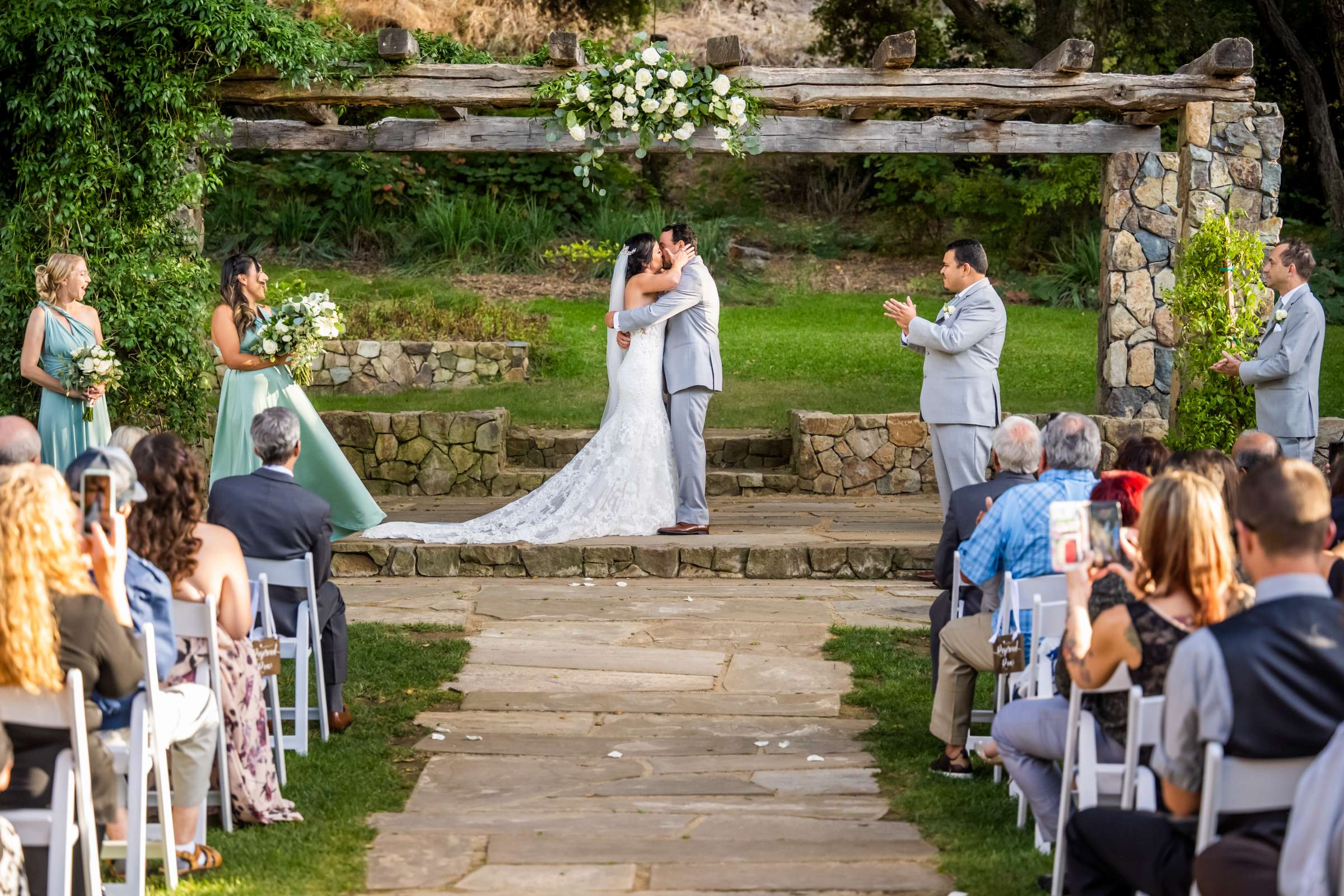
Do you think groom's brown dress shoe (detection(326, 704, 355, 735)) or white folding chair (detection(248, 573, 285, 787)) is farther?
groom's brown dress shoe (detection(326, 704, 355, 735))

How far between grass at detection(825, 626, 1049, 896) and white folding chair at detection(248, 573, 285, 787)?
201 centimetres

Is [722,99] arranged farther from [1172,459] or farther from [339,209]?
[339,209]

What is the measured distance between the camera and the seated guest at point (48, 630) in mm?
3211

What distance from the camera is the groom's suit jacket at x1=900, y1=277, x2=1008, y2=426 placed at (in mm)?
7438

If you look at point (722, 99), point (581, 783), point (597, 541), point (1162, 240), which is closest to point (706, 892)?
point (581, 783)

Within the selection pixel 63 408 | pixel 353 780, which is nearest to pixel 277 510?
pixel 353 780

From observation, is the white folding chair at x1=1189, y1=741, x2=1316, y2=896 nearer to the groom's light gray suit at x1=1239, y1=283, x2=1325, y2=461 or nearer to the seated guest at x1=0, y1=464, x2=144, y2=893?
the seated guest at x1=0, y1=464, x2=144, y2=893

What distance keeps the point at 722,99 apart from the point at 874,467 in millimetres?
3173

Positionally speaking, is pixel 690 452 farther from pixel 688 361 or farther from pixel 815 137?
pixel 815 137

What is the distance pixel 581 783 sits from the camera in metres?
4.84

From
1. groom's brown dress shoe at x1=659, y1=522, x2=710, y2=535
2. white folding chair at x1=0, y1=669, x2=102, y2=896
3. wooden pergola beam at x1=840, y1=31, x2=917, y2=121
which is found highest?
wooden pergola beam at x1=840, y1=31, x2=917, y2=121

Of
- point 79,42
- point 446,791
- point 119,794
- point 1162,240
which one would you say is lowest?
point 446,791

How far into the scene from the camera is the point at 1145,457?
4648mm

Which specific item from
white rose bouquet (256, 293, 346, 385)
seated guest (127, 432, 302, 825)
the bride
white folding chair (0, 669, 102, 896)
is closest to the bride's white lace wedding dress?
the bride
